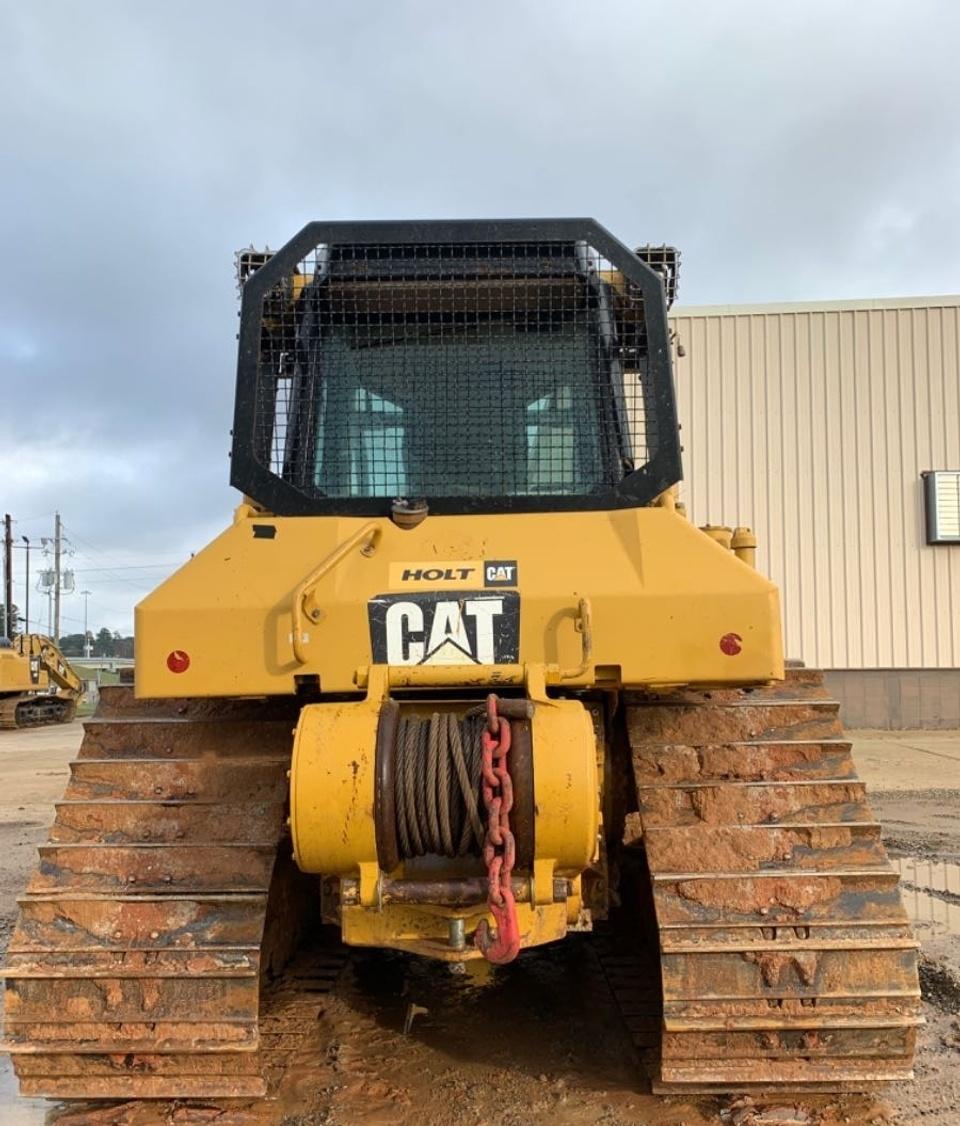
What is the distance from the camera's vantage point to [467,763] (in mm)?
2840

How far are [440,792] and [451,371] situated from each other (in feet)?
6.26

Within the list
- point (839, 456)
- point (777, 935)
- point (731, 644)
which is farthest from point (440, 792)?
point (839, 456)

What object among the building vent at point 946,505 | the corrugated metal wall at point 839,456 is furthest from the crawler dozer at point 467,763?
the building vent at point 946,505

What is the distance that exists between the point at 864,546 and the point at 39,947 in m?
15.4

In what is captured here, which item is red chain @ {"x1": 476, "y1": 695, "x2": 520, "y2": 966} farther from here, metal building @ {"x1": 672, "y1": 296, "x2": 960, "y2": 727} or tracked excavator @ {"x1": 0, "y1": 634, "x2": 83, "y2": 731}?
tracked excavator @ {"x1": 0, "y1": 634, "x2": 83, "y2": 731}

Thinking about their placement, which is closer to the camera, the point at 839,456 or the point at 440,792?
the point at 440,792

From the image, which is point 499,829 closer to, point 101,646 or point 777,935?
point 777,935

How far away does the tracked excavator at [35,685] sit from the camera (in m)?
24.1

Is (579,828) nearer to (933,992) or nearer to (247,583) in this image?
(247,583)

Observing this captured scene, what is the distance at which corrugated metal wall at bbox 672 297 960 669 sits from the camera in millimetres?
16562

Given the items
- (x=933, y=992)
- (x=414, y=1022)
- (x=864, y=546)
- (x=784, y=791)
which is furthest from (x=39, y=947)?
(x=864, y=546)

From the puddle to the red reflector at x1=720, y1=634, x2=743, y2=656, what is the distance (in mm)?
3419

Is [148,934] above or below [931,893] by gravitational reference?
above

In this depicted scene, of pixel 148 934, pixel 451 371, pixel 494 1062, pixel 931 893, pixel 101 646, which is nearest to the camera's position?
pixel 148 934
